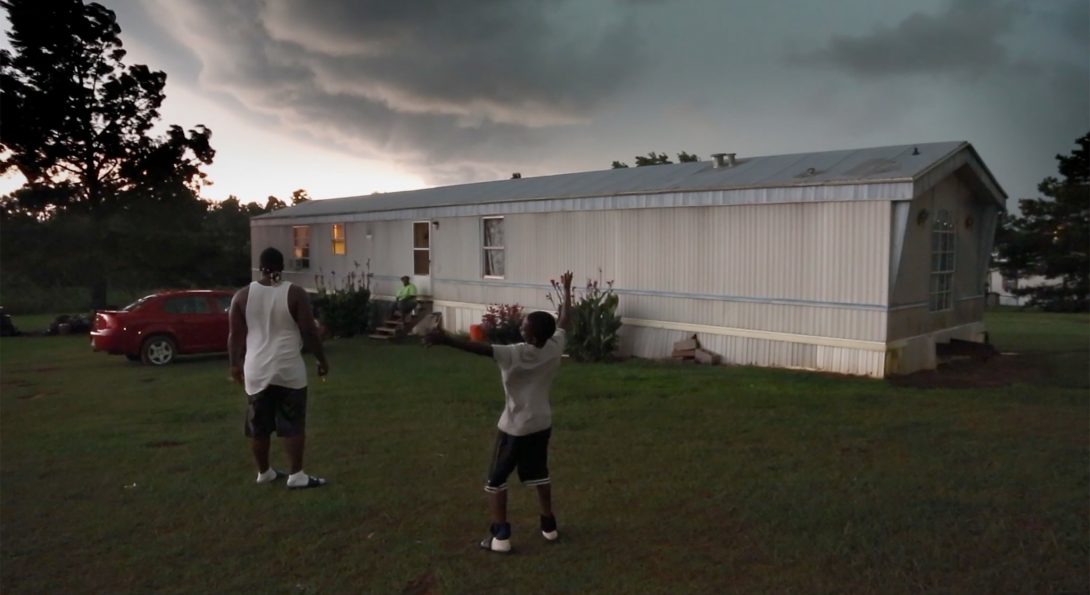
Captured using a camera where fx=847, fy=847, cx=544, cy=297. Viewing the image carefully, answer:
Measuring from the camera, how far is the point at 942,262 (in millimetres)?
12641

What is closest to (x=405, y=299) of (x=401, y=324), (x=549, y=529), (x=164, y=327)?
(x=401, y=324)

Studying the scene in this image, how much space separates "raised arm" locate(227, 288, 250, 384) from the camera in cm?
586

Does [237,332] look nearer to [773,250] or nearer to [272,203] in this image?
[773,250]

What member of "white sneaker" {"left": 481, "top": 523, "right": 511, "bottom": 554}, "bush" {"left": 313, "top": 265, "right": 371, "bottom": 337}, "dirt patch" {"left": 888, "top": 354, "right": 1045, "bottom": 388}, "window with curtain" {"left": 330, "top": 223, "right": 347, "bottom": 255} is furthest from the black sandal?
"window with curtain" {"left": 330, "top": 223, "right": 347, "bottom": 255}

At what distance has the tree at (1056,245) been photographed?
112 ft

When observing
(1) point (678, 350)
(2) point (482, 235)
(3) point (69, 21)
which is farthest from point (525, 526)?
(3) point (69, 21)

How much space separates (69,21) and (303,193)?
1207 inches

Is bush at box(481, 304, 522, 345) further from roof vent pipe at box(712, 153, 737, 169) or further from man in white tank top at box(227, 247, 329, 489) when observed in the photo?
man in white tank top at box(227, 247, 329, 489)

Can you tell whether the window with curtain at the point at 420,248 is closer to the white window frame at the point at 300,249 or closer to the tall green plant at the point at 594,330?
the white window frame at the point at 300,249

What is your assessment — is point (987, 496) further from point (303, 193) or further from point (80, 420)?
point (303, 193)

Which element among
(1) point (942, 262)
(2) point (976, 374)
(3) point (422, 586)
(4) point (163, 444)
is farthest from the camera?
(1) point (942, 262)

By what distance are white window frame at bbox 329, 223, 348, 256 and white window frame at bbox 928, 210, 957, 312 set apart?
14.7m

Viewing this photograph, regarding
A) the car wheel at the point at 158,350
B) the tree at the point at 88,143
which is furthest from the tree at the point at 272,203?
the car wheel at the point at 158,350

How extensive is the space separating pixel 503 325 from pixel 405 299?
462cm
